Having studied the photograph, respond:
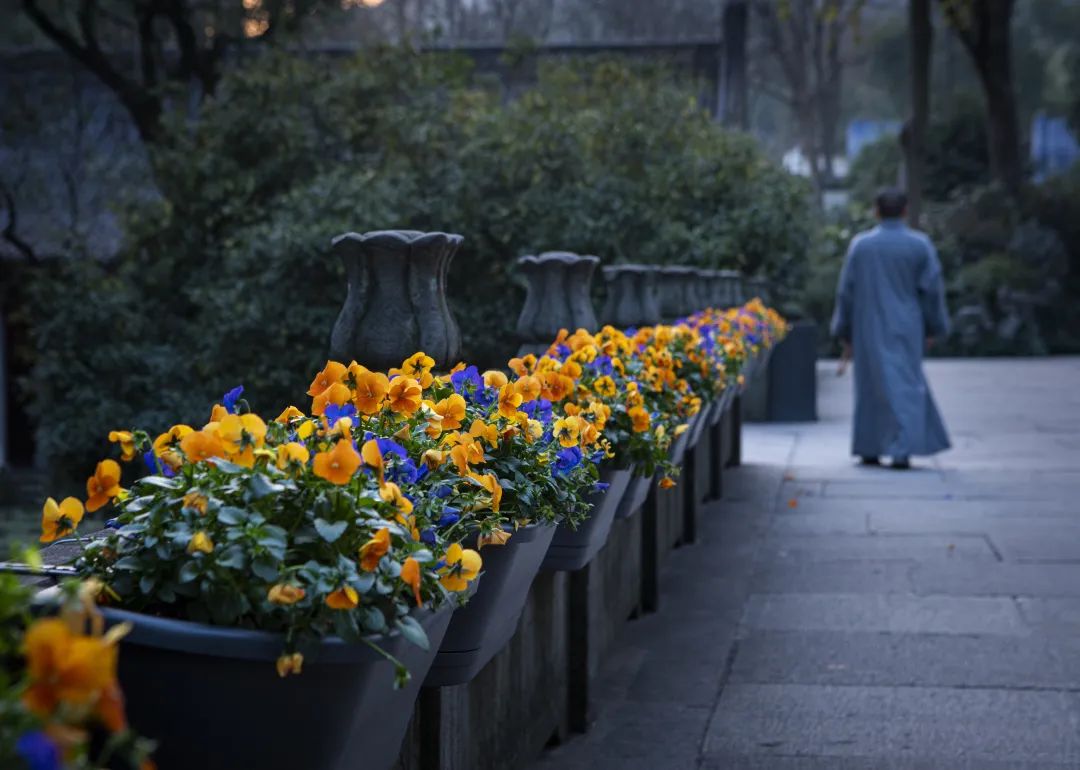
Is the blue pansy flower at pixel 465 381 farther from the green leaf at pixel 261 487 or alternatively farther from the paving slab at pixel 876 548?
the paving slab at pixel 876 548

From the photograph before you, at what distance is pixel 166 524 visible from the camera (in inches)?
80.6

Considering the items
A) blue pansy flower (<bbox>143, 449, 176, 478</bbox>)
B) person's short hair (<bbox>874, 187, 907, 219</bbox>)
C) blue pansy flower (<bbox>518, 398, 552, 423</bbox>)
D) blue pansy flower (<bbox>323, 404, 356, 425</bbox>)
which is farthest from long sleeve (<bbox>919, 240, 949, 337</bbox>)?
blue pansy flower (<bbox>143, 449, 176, 478</bbox>)

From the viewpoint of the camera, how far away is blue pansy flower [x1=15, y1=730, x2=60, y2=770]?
119 cm

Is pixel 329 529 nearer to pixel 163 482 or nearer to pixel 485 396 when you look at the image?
pixel 163 482

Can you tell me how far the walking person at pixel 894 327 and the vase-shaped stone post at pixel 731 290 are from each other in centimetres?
97

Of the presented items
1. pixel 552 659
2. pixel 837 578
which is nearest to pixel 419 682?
pixel 552 659

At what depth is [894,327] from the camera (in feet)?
34.8

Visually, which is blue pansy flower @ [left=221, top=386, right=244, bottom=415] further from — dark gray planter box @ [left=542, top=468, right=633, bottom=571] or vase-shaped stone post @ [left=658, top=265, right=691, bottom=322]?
vase-shaped stone post @ [left=658, top=265, right=691, bottom=322]

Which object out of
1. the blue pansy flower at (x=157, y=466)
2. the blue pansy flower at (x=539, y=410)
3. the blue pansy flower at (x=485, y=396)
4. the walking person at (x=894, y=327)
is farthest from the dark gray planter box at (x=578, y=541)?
the walking person at (x=894, y=327)

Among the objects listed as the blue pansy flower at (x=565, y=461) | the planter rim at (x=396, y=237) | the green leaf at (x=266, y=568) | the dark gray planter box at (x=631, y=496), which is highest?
the planter rim at (x=396, y=237)

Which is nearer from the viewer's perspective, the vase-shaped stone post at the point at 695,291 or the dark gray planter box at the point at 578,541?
the dark gray planter box at the point at 578,541

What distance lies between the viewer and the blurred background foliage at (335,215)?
1341 cm

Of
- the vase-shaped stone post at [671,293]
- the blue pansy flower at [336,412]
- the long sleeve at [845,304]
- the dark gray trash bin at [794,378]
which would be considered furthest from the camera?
the dark gray trash bin at [794,378]

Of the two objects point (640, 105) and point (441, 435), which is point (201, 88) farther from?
point (441, 435)
